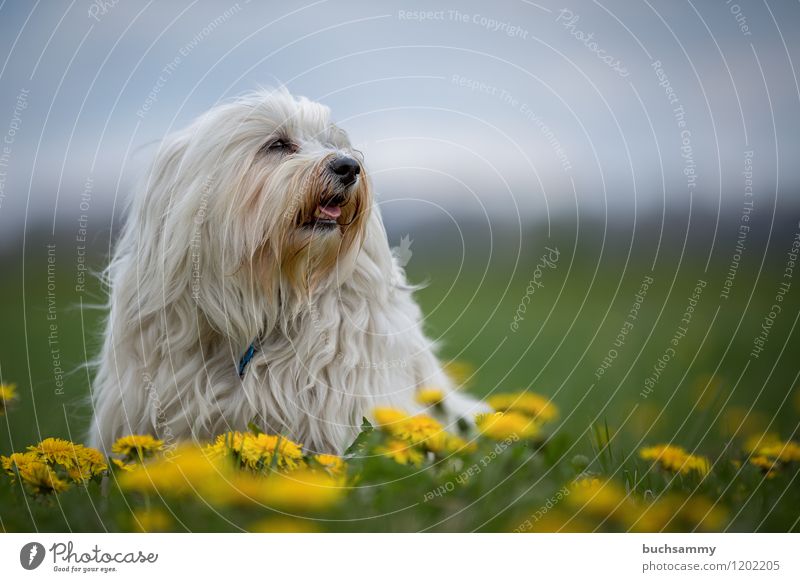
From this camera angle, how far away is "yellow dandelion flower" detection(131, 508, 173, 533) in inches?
94.8

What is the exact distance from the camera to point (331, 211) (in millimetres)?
2988

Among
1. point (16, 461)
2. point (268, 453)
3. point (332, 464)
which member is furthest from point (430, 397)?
point (16, 461)

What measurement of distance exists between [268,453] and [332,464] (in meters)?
0.20

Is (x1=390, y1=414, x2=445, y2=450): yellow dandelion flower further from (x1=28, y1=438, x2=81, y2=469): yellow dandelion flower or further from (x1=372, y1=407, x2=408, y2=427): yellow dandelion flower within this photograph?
(x1=28, y1=438, x2=81, y2=469): yellow dandelion flower

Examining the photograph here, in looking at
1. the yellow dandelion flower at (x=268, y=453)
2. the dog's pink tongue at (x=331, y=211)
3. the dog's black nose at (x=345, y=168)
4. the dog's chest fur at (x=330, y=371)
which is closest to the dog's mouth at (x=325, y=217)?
the dog's pink tongue at (x=331, y=211)

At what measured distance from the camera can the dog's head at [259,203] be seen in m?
2.95

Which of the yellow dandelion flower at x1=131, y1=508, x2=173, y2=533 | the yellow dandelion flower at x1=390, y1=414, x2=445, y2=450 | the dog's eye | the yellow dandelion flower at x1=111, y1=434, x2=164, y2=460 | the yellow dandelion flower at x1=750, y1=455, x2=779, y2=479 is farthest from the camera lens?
the dog's eye

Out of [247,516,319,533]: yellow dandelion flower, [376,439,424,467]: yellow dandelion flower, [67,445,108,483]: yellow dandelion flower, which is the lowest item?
[67,445,108,483]: yellow dandelion flower

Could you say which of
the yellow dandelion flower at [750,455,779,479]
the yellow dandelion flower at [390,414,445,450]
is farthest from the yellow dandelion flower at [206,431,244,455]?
the yellow dandelion flower at [750,455,779,479]

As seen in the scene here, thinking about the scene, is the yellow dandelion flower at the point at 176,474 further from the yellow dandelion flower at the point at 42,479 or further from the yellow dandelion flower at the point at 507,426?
the yellow dandelion flower at the point at 507,426

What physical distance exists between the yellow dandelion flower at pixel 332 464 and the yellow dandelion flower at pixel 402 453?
0.12 meters

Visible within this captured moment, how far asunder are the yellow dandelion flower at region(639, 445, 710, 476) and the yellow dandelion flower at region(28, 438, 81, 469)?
1.89m

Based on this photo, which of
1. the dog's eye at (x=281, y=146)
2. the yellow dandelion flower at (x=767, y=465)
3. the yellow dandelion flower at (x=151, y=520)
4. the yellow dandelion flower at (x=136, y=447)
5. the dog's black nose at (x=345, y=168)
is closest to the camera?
the yellow dandelion flower at (x=151, y=520)

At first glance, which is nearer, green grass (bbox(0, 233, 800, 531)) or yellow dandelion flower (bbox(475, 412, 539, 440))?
green grass (bbox(0, 233, 800, 531))
